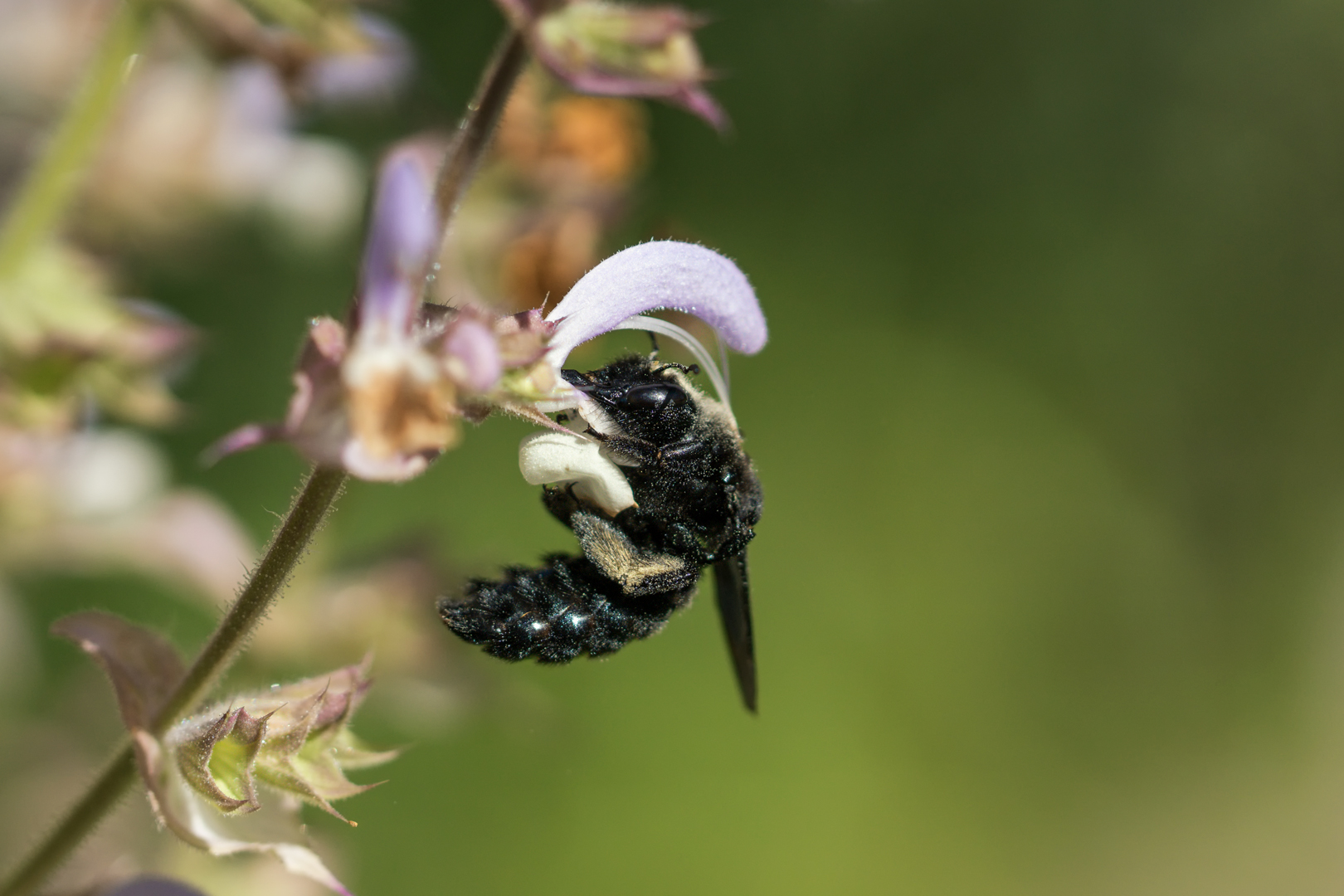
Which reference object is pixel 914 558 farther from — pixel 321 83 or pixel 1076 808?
pixel 321 83

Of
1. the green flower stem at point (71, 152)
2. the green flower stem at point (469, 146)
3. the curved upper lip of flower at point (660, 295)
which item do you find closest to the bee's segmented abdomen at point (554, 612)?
the curved upper lip of flower at point (660, 295)

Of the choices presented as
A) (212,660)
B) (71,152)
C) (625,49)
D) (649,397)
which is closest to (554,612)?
(649,397)

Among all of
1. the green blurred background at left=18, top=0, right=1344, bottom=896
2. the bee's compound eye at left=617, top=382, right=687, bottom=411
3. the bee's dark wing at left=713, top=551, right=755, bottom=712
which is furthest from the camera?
the green blurred background at left=18, top=0, right=1344, bottom=896

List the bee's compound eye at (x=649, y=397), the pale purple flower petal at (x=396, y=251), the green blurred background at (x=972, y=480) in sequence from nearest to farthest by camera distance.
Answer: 1. the pale purple flower petal at (x=396, y=251)
2. the bee's compound eye at (x=649, y=397)
3. the green blurred background at (x=972, y=480)

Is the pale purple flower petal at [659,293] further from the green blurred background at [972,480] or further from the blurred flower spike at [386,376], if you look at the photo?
the green blurred background at [972,480]

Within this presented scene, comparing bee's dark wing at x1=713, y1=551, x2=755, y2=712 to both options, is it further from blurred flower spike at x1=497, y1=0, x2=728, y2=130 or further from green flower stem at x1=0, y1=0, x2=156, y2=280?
green flower stem at x1=0, y1=0, x2=156, y2=280

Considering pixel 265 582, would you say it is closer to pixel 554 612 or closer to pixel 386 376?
pixel 386 376

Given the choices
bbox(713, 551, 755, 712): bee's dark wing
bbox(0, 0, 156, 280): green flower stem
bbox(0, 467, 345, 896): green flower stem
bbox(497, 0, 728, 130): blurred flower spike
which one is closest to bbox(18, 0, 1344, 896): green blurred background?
bbox(0, 0, 156, 280): green flower stem
